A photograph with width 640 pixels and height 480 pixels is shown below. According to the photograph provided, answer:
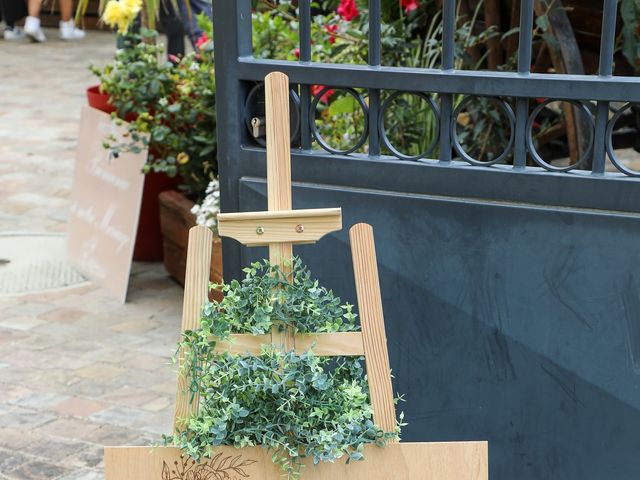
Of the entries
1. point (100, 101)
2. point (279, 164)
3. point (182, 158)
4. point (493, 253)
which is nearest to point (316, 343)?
point (279, 164)

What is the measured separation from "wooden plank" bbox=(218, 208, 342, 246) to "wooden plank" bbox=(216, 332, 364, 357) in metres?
0.20

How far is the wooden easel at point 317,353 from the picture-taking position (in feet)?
7.38

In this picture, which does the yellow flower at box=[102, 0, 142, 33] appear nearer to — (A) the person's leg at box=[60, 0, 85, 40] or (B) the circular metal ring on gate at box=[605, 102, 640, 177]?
(B) the circular metal ring on gate at box=[605, 102, 640, 177]

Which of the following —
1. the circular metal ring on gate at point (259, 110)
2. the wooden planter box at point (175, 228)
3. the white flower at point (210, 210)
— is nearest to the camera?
the circular metal ring on gate at point (259, 110)

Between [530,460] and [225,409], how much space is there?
43.9 inches

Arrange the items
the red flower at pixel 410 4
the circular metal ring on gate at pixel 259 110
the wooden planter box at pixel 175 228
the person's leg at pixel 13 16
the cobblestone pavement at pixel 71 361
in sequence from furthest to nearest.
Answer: the person's leg at pixel 13 16 → the wooden planter box at pixel 175 228 → the red flower at pixel 410 4 → the cobblestone pavement at pixel 71 361 → the circular metal ring on gate at pixel 259 110

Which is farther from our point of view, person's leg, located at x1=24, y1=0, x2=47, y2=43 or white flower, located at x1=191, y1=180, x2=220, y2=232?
person's leg, located at x1=24, y1=0, x2=47, y2=43

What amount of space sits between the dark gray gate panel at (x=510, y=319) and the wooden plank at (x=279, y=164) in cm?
66

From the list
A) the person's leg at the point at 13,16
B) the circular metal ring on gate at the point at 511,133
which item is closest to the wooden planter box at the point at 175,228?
the circular metal ring on gate at the point at 511,133

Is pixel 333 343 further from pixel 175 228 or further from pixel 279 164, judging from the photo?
pixel 175 228

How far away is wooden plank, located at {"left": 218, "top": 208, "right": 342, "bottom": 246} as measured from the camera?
224 centimetres

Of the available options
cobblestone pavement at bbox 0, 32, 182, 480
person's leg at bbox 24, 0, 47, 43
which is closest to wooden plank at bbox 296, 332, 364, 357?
cobblestone pavement at bbox 0, 32, 182, 480

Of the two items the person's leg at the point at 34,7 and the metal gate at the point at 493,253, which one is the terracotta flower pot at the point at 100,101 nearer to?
the metal gate at the point at 493,253

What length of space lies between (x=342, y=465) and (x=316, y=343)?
0.26 metres
